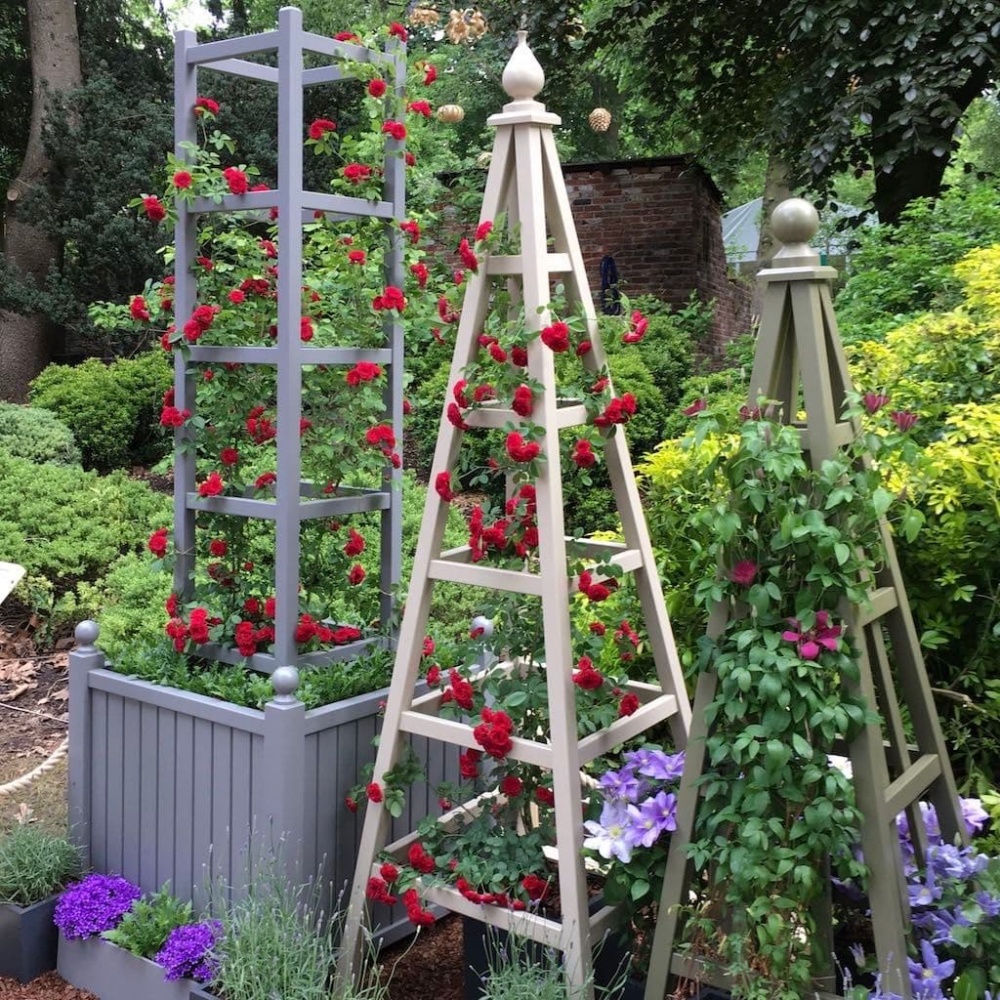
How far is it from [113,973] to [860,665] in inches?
82.7

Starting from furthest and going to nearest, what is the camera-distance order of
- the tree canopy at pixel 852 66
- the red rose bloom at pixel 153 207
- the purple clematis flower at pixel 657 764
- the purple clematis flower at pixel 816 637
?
the tree canopy at pixel 852 66
the red rose bloom at pixel 153 207
the purple clematis flower at pixel 657 764
the purple clematis flower at pixel 816 637

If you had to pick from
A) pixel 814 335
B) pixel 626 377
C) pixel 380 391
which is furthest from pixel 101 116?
pixel 814 335

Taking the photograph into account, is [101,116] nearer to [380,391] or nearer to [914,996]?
[380,391]

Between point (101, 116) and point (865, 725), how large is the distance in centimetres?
1098

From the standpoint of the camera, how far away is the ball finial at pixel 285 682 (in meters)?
2.78

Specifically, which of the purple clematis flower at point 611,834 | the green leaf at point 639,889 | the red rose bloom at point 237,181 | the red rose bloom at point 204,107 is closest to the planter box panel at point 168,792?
the purple clematis flower at point 611,834

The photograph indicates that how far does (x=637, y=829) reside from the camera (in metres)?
2.45

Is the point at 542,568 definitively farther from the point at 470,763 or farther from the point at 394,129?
the point at 394,129

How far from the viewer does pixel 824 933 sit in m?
2.26

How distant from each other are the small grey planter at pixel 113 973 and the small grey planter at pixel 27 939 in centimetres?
6

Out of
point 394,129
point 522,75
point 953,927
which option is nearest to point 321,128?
point 394,129

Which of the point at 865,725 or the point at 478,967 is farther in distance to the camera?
the point at 478,967

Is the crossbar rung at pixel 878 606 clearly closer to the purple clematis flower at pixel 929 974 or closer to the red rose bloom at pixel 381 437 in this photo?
the purple clematis flower at pixel 929 974

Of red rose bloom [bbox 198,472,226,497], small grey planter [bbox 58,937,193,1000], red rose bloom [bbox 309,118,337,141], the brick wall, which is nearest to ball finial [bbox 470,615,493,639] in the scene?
red rose bloom [bbox 198,472,226,497]
